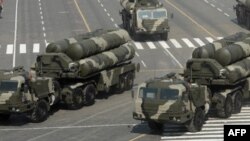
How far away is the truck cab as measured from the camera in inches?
1189

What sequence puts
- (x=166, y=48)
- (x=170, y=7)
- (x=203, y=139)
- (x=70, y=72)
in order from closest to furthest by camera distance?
(x=203, y=139) < (x=70, y=72) < (x=166, y=48) < (x=170, y=7)

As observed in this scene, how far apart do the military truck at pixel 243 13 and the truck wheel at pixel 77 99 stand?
31.4 m

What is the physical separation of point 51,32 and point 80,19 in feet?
24.5

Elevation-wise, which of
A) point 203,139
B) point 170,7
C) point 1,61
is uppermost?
point 203,139

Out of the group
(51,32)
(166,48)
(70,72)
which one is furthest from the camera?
(51,32)

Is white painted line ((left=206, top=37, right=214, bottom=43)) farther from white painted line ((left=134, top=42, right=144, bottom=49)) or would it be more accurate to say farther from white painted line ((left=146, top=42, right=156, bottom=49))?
white painted line ((left=134, top=42, right=144, bottom=49))

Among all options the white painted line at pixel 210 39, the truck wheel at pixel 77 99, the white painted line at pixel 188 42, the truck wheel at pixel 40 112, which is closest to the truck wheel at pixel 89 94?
the truck wheel at pixel 77 99

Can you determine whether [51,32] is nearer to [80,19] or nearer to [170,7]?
[80,19]

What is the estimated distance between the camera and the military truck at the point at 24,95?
33656 mm

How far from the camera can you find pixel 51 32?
6769 cm

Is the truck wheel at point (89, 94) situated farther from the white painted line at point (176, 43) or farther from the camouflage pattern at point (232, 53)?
the white painted line at point (176, 43)

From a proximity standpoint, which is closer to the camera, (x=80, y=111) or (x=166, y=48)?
(x=80, y=111)

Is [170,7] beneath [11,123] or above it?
beneath

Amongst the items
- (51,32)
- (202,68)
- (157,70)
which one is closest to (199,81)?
(202,68)
